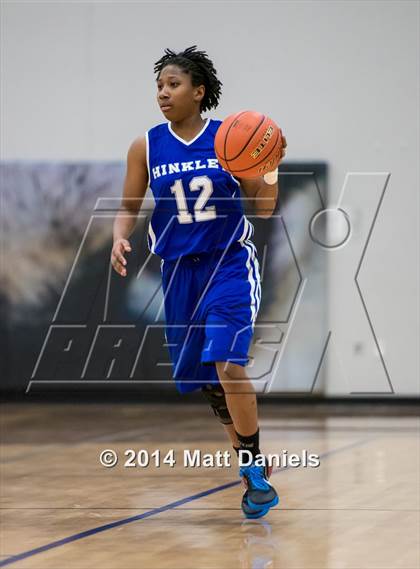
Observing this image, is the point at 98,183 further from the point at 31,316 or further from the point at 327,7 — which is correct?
the point at 327,7

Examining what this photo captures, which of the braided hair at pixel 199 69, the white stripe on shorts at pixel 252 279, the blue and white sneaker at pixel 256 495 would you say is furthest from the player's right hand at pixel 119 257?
the blue and white sneaker at pixel 256 495

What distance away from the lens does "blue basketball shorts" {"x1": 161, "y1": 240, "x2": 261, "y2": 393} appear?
170 inches

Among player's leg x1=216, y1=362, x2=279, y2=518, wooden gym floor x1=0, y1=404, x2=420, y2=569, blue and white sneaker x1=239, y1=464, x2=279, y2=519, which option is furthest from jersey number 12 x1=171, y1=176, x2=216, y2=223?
wooden gym floor x1=0, y1=404, x2=420, y2=569

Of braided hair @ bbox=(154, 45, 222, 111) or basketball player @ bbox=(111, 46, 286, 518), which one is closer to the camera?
basketball player @ bbox=(111, 46, 286, 518)

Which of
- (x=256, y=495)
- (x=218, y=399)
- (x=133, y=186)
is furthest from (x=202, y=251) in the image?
(x=256, y=495)

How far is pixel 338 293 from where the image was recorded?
896cm

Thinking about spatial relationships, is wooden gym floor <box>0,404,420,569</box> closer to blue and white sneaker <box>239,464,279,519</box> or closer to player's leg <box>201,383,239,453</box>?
blue and white sneaker <box>239,464,279,519</box>

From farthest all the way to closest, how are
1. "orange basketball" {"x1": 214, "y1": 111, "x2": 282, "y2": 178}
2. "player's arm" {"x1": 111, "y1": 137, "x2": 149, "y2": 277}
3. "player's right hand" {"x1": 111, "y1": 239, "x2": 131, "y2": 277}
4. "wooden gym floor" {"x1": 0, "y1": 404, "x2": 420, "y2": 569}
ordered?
"player's arm" {"x1": 111, "y1": 137, "x2": 149, "y2": 277} → "player's right hand" {"x1": 111, "y1": 239, "x2": 131, "y2": 277} → "orange basketball" {"x1": 214, "y1": 111, "x2": 282, "y2": 178} → "wooden gym floor" {"x1": 0, "y1": 404, "x2": 420, "y2": 569}

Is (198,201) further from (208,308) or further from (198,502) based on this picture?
(198,502)

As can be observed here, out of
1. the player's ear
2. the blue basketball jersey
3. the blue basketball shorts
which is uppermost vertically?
the player's ear

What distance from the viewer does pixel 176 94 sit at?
455cm

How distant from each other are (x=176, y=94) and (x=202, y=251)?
661 millimetres

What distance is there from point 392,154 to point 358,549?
552 cm

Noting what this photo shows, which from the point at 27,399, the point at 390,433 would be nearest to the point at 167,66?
the point at 390,433
